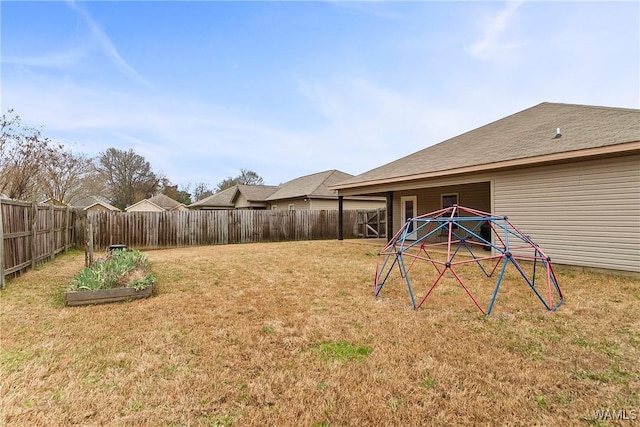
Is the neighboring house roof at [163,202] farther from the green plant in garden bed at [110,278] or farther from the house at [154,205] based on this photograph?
the green plant in garden bed at [110,278]

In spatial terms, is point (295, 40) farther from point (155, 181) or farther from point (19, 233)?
point (155, 181)

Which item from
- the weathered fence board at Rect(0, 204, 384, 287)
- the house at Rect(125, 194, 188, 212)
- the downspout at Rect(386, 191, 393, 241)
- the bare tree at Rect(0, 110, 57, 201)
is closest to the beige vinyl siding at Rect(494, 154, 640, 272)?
the downspout at Rect(386, 191, 393, 241)

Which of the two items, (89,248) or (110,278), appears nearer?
(110,278)

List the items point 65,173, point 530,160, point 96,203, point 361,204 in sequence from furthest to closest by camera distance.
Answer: point 96,203, point 65,173, point 361,204, point 530,160

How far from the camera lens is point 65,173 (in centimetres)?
2300

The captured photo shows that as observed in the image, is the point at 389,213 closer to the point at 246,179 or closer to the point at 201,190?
the point at 246,179

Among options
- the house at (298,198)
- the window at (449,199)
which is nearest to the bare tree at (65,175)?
the house at (298,198)

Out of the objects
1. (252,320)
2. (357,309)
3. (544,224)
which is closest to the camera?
(252,320)

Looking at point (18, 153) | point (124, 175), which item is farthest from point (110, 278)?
point (124, 175)

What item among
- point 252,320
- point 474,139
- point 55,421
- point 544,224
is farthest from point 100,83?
point 544,224

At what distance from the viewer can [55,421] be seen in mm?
2092

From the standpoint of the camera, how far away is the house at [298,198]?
768 inches

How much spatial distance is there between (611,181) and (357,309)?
6427 millimetres

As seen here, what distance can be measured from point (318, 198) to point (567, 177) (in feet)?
43.5
